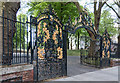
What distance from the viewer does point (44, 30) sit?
591cm

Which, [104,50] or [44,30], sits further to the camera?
[104,50]

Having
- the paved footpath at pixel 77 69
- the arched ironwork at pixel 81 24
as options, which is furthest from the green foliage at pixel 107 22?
the paved footpath at pixel 77 69

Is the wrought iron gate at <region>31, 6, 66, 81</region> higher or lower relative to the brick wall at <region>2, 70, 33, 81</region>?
higher

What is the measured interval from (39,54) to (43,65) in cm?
62

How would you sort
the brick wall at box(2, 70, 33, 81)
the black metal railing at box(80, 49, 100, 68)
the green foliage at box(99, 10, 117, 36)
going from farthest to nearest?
the green foliage at box(99, 10, 117, 36) < the black metal railing at box(80, 49, 100, 68) < the brick wall at box(2, 70, 33, 81)

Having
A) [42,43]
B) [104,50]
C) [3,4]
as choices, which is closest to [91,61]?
[104,50]

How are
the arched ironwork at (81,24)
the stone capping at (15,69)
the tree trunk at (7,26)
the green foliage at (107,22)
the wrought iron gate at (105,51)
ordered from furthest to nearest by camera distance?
the green foliage at (107,22) → the wrought iron gate at (105,51) → the arched ironwork at (81,24) → the tree trunk at (7,26) → the stone capping at (15,69)

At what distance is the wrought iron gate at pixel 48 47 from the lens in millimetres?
5551

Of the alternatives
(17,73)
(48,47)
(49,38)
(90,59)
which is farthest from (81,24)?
(17,73)

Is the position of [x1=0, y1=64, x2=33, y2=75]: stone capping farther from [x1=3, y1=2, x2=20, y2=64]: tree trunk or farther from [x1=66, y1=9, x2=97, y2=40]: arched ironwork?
[x1=66, y1=9, x2=97, y2=40]: arched ironwork

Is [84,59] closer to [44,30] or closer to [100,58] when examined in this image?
[100,58]

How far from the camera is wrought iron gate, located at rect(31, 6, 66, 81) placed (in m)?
5.55

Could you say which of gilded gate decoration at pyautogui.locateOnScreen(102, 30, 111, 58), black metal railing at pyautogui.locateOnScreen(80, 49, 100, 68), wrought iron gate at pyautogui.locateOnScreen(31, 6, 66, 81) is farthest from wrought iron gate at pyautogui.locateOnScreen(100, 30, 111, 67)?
wrought iron gate at pyautogui.locateOnScreen(31, 6, 66, 81)

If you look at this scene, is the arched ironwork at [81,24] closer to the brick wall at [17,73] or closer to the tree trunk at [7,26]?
the tree trunk at [7,26]
